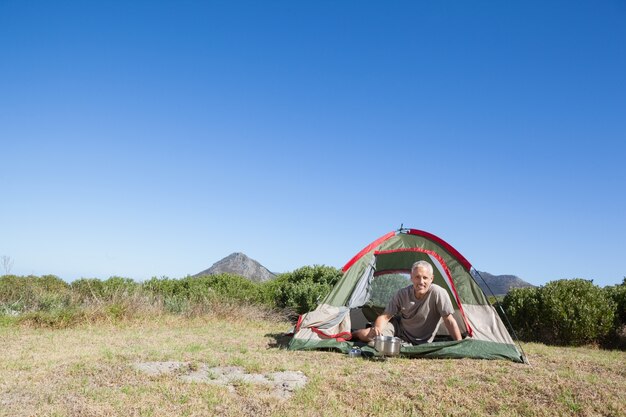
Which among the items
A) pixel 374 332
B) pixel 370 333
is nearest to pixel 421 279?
pixel 374 332

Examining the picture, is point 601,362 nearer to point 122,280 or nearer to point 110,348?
point 110,348

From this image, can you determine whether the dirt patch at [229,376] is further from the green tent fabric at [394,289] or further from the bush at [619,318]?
the bush at [619,318]

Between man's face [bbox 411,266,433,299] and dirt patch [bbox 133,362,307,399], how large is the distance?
236 cm

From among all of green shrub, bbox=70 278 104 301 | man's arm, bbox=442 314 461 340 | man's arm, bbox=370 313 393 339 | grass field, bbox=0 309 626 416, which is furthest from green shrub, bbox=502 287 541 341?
green shrub, bbox=70 278 104 301

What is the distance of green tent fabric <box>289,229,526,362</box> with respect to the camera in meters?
A: 6.97

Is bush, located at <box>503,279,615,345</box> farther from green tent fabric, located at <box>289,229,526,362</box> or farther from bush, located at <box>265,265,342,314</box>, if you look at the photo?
bush, located at <box>265,265,342,314</box>

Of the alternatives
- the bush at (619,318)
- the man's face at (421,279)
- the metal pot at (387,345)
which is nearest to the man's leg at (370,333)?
the man's face at (421,279)

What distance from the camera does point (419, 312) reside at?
23.7ft

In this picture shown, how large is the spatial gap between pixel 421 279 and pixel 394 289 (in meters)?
2.75

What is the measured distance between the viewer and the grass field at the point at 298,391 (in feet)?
14.5

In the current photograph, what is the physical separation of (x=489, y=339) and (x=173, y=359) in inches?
177

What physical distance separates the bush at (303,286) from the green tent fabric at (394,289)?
1.99 meters

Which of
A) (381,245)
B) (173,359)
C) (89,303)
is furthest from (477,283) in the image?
(89,303)

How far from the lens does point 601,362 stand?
23.5 ft
